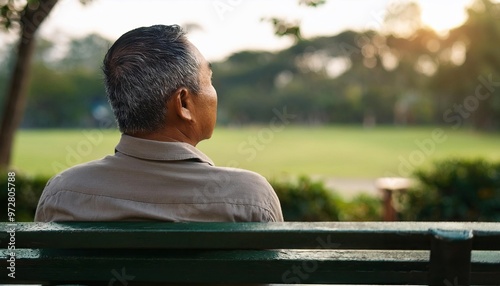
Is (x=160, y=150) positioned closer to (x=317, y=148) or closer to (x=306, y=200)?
(x=306, y=200)

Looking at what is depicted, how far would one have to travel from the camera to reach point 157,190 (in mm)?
1415

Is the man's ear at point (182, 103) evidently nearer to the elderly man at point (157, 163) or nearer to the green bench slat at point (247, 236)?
the elderly man at point (157, 163)

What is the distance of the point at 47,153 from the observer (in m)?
46.2

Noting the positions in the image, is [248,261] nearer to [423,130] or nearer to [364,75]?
[364,75]

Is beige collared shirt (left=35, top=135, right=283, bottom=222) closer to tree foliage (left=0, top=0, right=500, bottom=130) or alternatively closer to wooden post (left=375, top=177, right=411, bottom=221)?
wooden post (left=375, top=177, right=411, bottom=221)

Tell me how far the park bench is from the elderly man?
11 cm

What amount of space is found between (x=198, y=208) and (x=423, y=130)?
5535 centimetres

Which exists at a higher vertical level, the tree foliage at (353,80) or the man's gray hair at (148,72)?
the tree foliage at (353,80)

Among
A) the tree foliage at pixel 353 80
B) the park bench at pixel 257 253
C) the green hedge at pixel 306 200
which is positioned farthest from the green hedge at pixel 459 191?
the tree foliage at pixel 353 80

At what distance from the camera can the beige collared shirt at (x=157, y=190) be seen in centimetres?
140

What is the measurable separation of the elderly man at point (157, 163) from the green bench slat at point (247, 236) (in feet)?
0.42

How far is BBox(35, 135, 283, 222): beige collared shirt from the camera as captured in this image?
4.58 ft

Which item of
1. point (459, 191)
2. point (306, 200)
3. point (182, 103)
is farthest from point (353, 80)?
point (182, 103)

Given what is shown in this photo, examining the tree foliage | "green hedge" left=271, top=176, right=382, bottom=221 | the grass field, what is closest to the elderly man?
"green hedge" left=271, top=176, right=382, bottom=221
